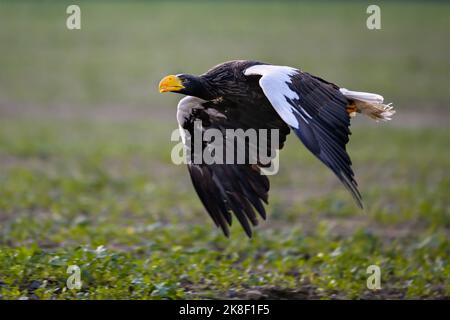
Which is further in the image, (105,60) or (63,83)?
(105,60)

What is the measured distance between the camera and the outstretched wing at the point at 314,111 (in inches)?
211

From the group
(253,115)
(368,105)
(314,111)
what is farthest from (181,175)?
(314,111)

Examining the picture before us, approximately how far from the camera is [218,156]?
6293 millimetres

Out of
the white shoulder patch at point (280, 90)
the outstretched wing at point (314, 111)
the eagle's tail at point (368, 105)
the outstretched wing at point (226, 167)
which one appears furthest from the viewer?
the eagle's tail at point (368, 105)

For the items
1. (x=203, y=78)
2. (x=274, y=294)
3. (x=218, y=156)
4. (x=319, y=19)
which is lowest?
(x=274, y=294)

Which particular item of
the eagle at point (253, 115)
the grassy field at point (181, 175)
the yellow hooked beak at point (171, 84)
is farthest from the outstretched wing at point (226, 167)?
the grassy field at point (181, 175)

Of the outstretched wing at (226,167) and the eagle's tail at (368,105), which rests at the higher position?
the eagle's tail at (368,105)

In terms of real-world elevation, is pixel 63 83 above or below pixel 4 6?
below

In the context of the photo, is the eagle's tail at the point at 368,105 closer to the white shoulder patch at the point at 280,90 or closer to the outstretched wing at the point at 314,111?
the outstretched wing at the point at 314,111

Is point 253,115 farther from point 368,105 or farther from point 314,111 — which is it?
point 368,105

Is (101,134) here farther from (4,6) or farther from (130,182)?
(4,6)
